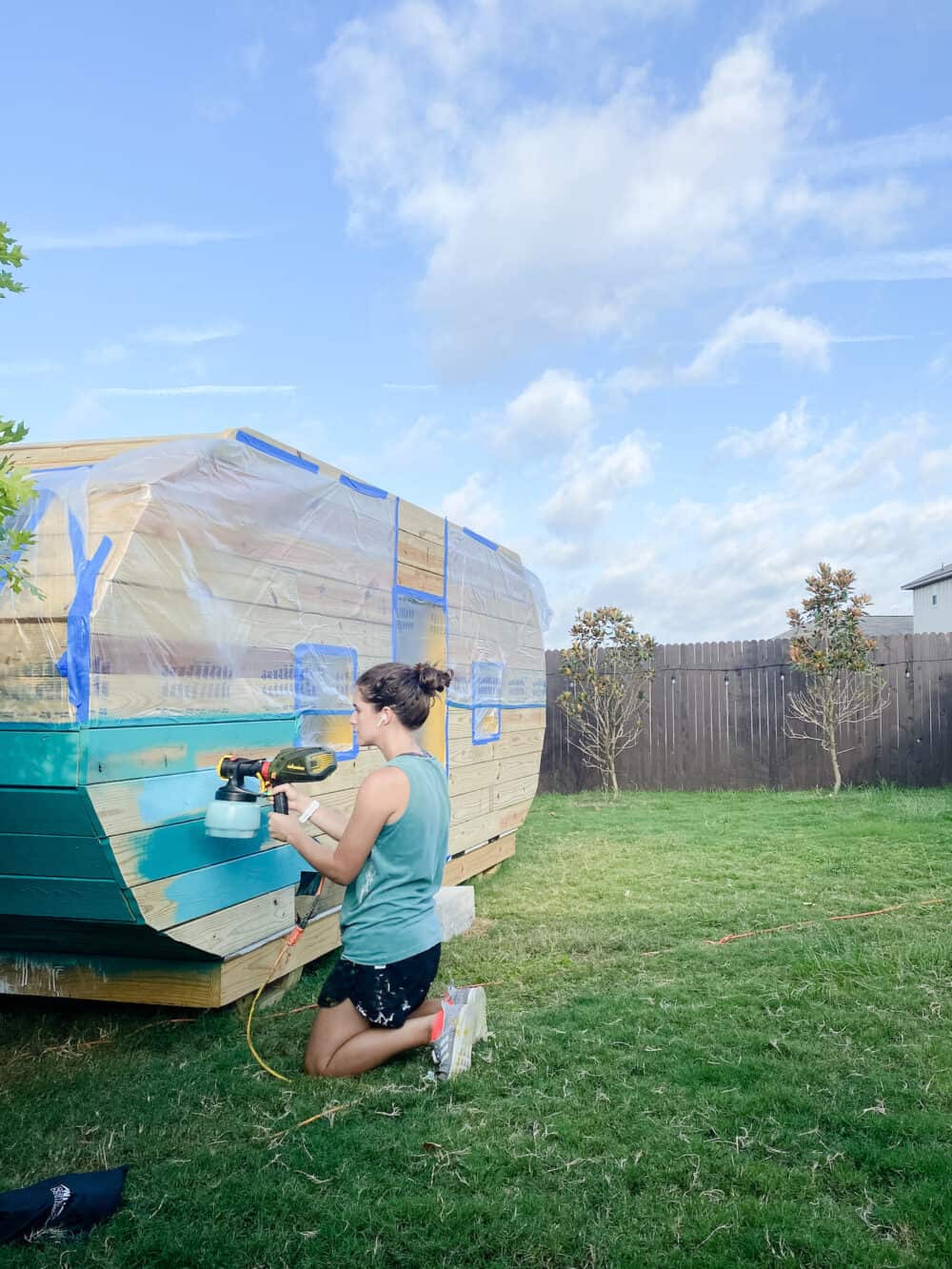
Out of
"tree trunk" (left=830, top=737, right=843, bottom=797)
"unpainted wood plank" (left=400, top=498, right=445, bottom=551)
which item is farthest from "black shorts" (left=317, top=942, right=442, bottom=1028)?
"tree trunk" (left=830, top=737, right=843, bottom=797)

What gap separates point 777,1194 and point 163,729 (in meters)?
2.43

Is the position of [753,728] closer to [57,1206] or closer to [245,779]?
[245,779]

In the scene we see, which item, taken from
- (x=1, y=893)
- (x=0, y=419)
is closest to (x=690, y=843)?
(x=1, y=893)

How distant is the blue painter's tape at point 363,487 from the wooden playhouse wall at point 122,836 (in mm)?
526

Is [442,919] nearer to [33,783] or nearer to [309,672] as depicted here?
[309,672]

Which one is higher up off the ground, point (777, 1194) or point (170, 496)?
point (170, 496)

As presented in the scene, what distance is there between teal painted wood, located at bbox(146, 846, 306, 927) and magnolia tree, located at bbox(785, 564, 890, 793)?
934cm

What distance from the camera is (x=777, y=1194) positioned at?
2676 millimetres

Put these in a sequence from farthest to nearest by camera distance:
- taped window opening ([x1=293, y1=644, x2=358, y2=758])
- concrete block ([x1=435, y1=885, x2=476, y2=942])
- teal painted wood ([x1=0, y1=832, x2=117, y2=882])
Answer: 1. concrete block ([x1=435, y1=885, x2=476, y2=942])
2. taped window opening ([x1=293, y1=644, x2=358, y2=758])
3. teal painted wood ([x1=0, y1=832, x2=117, y2=882])

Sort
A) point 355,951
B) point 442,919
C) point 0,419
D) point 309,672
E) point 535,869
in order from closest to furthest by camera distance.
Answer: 1. point 0,419
2. point 355,951
3. point 309,672
4. point 442,919
5. point 535,869

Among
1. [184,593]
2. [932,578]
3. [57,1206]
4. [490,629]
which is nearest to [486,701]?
[490,629]

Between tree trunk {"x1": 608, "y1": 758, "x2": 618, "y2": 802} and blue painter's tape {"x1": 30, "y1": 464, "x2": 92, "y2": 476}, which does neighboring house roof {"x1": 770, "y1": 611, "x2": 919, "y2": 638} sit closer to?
tree trunk {"x1": 608, "y1": 758, "x2": 618, "y2": 802}

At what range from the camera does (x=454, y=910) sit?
5469mm

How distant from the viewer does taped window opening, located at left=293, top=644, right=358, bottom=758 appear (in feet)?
15.1
